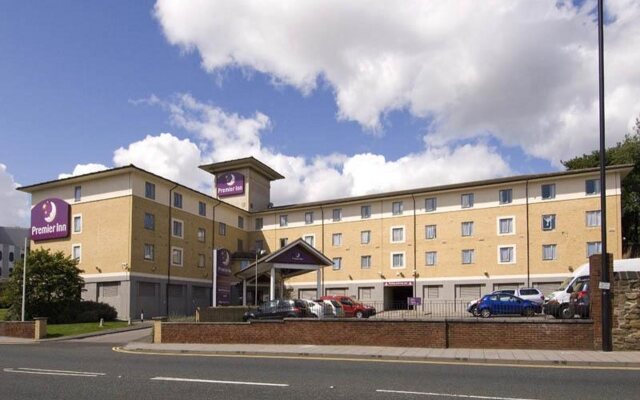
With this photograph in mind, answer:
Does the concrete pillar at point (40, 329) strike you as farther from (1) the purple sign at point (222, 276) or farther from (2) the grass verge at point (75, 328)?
(1) the purple sign at point (222, 276)

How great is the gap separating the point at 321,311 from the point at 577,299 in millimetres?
12177

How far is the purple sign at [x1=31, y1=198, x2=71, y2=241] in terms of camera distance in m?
50.4

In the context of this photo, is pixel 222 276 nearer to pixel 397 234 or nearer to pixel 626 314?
pixel 397 234

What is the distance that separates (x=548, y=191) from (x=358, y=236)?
18384 mm

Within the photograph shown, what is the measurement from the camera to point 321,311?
101ft

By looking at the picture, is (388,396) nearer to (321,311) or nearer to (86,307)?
(321,311)

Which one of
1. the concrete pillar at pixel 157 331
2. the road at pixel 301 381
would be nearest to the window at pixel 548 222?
the concrete pillar at pixel 157 331

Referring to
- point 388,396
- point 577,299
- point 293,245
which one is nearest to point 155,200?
point 293,245

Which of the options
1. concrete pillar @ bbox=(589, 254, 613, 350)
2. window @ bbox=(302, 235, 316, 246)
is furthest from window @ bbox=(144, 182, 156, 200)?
concrete pillar @ bbox=(589, 254, 613, 350)

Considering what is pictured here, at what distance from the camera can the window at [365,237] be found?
5902 centimetres

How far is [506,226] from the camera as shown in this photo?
5259 cm

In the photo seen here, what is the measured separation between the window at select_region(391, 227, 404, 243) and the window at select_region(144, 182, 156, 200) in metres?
22.6

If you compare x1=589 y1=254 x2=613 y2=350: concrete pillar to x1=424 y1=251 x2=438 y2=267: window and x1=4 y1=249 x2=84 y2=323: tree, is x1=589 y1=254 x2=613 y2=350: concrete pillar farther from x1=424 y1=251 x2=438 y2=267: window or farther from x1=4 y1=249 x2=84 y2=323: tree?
x1=424 y1=251 x2=438 y2=267: window

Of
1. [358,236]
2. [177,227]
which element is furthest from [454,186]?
[177,227]
